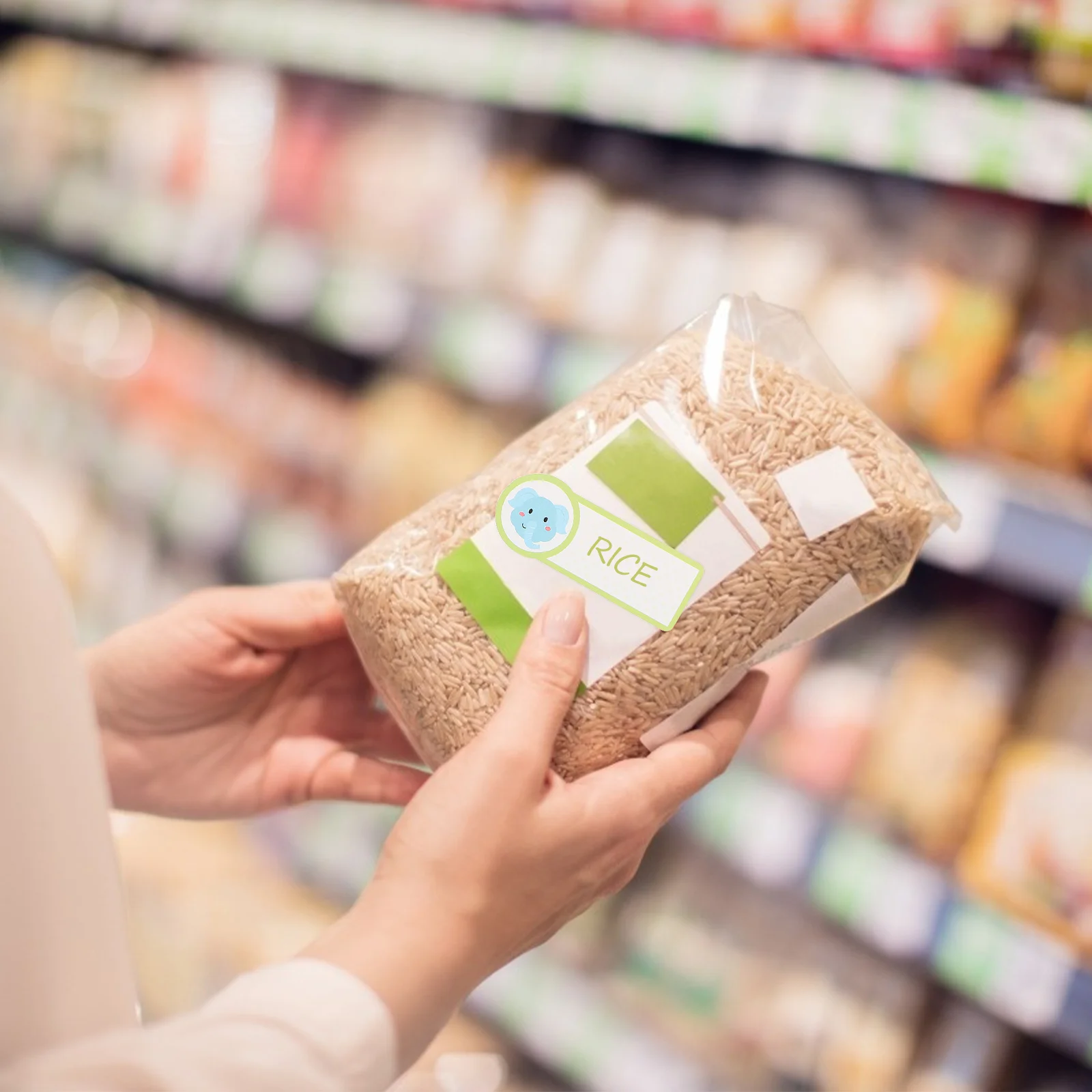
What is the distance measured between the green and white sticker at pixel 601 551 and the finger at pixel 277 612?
0.79 ft

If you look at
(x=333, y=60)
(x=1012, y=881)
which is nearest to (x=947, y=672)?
(x=1012, y=881)

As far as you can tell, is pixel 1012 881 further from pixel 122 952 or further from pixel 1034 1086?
pixel 122 952

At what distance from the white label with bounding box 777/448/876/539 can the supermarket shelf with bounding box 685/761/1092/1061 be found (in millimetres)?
545

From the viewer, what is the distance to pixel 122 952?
535mm

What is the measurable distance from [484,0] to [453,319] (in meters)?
0.41

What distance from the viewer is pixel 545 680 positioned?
25.1 inches

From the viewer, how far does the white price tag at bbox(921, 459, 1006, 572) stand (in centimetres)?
100

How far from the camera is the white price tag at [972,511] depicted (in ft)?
3.28

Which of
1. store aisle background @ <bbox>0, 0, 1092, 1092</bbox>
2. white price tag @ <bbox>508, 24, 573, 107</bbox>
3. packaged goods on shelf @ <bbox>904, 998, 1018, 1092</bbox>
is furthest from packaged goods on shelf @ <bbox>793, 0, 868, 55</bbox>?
packaged goods on shelf @ <bbox>904, 998, 1018, 1092</bbox>

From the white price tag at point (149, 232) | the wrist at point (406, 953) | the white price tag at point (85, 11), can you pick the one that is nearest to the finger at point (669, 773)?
the wrist at point (406, 953)

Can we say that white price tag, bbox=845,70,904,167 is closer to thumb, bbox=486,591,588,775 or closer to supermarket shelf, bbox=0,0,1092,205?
supermarket shelf, bbox=0,0,1092,205

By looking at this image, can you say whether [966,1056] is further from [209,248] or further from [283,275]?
[209,248]

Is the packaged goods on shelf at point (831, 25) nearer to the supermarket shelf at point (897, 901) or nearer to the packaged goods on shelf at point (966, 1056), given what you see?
the supermarket shelf at point (897, 901)

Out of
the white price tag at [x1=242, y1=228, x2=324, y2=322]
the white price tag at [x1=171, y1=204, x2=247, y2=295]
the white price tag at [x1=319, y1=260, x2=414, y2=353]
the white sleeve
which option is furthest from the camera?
the white price tag at [x1=171, y1=204, x2=247, y2=295]
